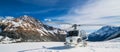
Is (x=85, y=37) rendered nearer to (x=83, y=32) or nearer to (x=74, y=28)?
(x=83, y=32)

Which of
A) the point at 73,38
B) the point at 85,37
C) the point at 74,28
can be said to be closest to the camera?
the point at 73,38

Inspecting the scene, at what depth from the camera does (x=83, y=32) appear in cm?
4078

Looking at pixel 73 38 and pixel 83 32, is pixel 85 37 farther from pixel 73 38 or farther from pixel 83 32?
pixel 73 38

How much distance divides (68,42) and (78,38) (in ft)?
6.72

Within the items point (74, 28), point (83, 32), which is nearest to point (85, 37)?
point (83, 32)

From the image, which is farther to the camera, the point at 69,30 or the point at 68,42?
the point at 69,30

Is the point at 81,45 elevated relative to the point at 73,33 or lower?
lower

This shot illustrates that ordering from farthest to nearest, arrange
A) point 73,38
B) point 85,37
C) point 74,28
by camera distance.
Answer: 1. point 85,37
2. point 74,28
3. point 73,38

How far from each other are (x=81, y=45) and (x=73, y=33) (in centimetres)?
293

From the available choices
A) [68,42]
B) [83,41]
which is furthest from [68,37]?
[83,41]

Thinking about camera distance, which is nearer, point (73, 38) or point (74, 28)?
point (73, 38)

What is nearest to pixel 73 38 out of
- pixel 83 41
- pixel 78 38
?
pixel 78 38

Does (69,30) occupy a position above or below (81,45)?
above

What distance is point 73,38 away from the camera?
36.4 m
